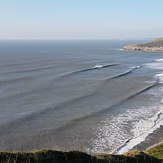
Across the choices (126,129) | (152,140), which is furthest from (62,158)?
(126,129)

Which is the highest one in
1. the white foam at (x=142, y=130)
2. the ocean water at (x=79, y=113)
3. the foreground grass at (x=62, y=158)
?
the foreground grass at (x=62, y=158)

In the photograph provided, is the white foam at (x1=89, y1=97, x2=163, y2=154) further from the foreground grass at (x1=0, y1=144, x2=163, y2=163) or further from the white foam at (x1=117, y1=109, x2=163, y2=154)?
the foreground grass at (x1=0, y1=144, x2=163, y2=163)

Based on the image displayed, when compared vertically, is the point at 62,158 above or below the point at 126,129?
above

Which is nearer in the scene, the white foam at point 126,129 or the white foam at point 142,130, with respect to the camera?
the white foam at point 126,129

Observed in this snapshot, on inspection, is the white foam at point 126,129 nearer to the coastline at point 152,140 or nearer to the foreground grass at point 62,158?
the coastline at point 152,140

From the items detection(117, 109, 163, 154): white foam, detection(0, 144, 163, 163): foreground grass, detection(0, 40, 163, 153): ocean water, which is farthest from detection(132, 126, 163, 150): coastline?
detection(0, 144, 163, 163): foreground grass

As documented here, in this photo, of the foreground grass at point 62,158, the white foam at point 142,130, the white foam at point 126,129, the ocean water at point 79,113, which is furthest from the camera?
the ocean water at point 79,113

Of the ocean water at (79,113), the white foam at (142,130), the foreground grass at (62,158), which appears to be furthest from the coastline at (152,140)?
the foreground grass at (62,158)

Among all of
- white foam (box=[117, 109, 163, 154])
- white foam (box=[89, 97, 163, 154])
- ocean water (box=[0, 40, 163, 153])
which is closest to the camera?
white foam (box=[89, 97, 163, 154])

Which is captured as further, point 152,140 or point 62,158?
point 152,140

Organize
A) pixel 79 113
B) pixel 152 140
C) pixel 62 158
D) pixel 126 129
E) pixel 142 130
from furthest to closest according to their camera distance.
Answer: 1. pixel 79 113
2. pixel 126 129
3. pixel 142 130
4. pixel 152 140
5. pixel 62 158

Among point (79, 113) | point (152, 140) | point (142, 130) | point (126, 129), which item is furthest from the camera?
point (79, 113)

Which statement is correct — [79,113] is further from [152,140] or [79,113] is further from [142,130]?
[152,140]
